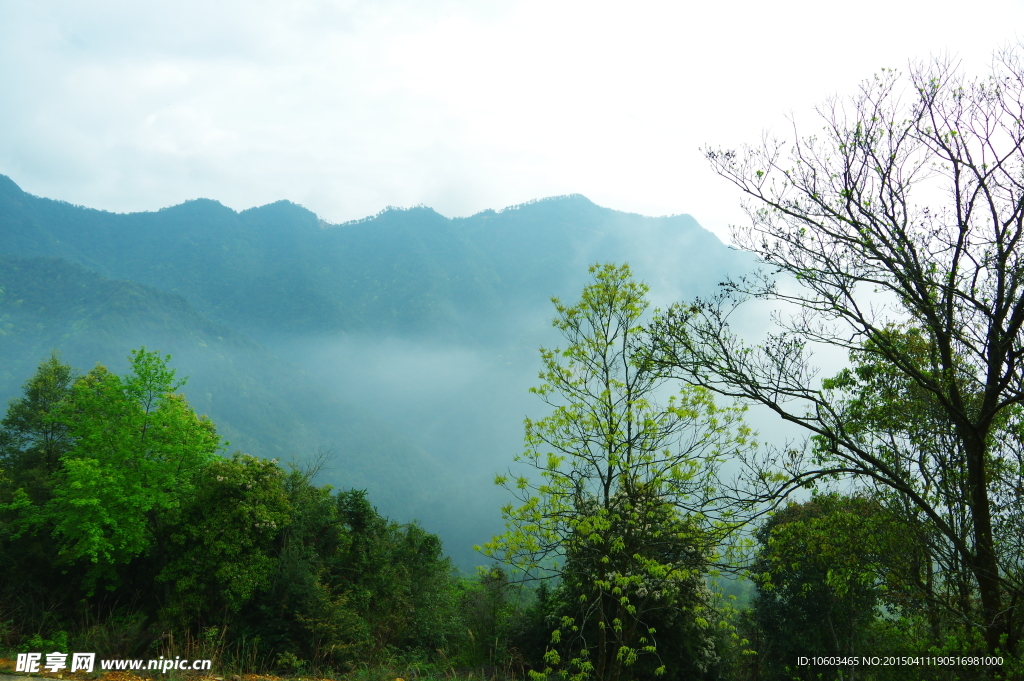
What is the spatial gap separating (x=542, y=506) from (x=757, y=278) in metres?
5.31

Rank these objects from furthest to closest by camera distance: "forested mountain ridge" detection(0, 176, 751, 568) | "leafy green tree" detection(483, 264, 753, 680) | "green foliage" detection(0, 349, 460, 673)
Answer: "forested mountain ridge" detection(0, 176, 751, 568) → "green foliage" detection(0, 349, 460, 673) → "leafy green tree" detection(483, 264, 753, 680)

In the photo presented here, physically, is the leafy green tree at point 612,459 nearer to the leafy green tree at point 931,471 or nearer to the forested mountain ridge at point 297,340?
the leafy green tree at point 931,471

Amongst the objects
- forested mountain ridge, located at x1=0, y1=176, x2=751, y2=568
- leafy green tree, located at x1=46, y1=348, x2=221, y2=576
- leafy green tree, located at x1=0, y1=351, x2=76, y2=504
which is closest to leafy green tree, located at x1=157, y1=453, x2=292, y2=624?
leafy green tree, located at x1=46, y1=348, x2=221, y2=576

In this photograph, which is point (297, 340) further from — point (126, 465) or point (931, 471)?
point (931, 471)

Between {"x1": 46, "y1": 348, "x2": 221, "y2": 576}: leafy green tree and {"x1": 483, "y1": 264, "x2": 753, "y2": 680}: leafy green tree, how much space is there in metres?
15.1

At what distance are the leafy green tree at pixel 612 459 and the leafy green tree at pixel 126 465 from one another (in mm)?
15120

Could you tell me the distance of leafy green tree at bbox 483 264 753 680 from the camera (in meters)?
9.29

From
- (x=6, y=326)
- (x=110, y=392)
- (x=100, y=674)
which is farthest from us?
(x=6, y=326)

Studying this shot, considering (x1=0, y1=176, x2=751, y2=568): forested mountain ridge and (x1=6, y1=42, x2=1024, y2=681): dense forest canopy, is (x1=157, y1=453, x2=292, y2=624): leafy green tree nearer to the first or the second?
(x1=6, y1=42, x2=1024, y2=681): dense forest canopy

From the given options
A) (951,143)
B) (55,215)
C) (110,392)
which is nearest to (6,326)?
(55,215)

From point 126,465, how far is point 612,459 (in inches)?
730

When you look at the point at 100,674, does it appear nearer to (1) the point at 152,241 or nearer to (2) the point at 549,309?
(2) the point at 549,309

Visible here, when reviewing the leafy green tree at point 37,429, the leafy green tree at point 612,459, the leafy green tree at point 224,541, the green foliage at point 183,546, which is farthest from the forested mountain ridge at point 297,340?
the leafy green tree at point 612,459

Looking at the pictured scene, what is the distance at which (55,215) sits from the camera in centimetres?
16838
